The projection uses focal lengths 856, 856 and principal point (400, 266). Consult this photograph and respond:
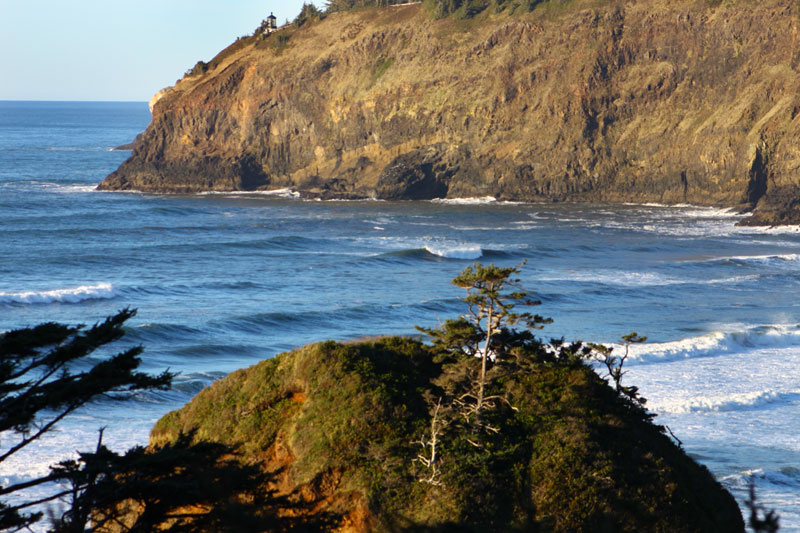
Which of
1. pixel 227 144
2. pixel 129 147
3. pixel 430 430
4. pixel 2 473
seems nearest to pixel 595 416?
pixel 430 430

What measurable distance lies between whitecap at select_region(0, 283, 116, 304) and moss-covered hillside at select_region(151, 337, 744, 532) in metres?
21.6

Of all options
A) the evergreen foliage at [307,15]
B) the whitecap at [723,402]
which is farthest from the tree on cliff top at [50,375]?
the evergreen foliage at [307,15]

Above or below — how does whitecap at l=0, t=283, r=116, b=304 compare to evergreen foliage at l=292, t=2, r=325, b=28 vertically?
below

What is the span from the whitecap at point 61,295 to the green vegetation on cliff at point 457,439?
21677 mm

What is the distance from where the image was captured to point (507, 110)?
66.8 meters

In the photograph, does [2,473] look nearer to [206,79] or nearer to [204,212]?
[204,212]

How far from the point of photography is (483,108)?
67000 millimetres

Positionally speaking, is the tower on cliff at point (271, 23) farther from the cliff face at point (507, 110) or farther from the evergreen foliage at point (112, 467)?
the evergreen foliage at point (112, 467)

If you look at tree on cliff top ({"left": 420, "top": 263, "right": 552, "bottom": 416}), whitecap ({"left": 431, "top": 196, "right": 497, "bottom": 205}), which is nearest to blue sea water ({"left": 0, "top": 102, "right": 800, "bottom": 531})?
whitecap ({"left": 431, "top": 196, "right": 497, "bottom": 205})

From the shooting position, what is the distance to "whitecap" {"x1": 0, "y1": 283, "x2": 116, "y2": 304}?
32.4 meters

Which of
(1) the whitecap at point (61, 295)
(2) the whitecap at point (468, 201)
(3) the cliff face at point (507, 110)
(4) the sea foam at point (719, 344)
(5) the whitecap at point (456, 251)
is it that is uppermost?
(3) the cliff face at point (507, 110)

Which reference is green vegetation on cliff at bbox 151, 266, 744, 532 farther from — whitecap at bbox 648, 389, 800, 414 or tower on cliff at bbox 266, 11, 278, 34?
tower on cliff at bbox 266, 11, 278, 34

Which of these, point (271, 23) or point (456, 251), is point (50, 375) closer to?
point (456, 251)

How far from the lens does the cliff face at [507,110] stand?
6034 cm
